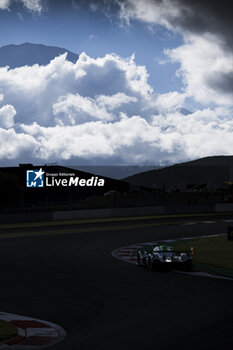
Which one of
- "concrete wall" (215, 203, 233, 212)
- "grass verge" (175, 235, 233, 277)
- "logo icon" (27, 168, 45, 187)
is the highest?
"logo icon" (27, 168, 45, 187)

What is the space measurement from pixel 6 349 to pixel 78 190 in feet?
220

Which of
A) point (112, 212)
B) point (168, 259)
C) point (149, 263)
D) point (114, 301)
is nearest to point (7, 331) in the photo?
point (114, 301)

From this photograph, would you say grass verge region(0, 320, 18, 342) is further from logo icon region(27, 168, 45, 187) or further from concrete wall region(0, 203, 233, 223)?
logo icon region(27, 168, 45, 187)

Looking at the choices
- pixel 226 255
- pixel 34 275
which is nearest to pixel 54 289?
pixel 34 275

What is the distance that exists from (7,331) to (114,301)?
11.5 feet

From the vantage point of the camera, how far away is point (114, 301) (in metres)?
11.7

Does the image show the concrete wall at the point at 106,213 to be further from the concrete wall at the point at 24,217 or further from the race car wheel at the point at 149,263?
the race car wheel at the point at 149,263

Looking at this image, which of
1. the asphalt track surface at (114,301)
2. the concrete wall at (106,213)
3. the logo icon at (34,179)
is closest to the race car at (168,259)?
the asphalt track surface at (114,301)

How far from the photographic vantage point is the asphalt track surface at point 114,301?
806cm

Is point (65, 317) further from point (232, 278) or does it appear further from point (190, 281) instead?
point (232, 278)

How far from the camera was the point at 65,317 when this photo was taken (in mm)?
10047

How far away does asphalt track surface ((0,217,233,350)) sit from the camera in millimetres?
8062

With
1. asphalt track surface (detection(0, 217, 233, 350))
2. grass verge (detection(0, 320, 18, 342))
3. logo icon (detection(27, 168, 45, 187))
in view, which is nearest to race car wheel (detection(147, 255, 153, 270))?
asphalt track surface (detection(0, 217, 233, 350))

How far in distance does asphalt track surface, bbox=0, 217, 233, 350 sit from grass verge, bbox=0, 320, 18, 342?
90cm
